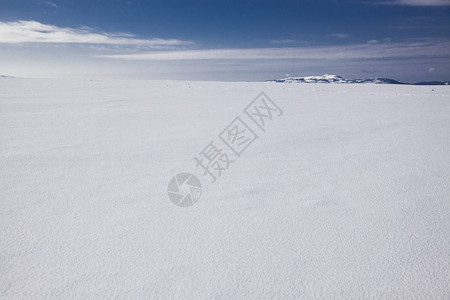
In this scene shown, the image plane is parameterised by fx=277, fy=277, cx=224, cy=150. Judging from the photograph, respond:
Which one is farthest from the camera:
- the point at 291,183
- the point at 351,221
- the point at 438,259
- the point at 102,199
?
the point at 291,183

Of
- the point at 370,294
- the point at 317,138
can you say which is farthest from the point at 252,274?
the point at 317,138

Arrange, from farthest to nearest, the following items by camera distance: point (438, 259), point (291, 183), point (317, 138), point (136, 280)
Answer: point (317, 138) < point (291, 183) < point (438, 259) < point (136, 280)

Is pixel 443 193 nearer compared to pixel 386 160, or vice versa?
pixel 443 193

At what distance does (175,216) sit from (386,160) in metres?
3.10

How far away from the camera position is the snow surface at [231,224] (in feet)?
5.37

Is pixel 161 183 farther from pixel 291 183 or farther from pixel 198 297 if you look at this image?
pixel 198 297

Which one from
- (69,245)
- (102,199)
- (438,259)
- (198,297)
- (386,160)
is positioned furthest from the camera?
(386,160)

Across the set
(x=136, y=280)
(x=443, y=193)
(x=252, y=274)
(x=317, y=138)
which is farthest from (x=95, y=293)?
(x=317, y=138)

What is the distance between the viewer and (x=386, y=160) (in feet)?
12.7

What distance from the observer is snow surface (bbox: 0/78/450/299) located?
1.64 metres

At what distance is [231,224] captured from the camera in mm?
2273

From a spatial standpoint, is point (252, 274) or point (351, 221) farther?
point (351, 221)

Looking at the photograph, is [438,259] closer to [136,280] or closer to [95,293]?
[136,280]

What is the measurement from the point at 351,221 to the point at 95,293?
1.94 m
